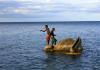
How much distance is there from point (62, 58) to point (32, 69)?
7.56 metres

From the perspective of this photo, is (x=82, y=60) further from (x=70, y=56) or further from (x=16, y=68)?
(x=16, y=68)

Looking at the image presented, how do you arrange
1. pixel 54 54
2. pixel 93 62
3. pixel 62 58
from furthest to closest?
pixel 54 54, pixel 62 58, pixel 93 62

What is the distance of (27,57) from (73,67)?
9319 mm

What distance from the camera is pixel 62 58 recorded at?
3969cm

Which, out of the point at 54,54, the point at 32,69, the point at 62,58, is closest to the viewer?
the point at 32,69

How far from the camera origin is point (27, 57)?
4116cm

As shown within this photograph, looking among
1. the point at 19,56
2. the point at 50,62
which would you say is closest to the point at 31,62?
the point at 50,62

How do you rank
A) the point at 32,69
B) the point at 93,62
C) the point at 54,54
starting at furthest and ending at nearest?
the point at 54,54 → the point at 93,62 → the point at 32,69

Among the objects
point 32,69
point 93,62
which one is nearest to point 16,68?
point 32,69

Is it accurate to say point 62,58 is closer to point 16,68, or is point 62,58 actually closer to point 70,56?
point 70,56

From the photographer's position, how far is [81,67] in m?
33.9

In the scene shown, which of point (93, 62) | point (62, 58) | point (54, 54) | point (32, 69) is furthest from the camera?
point (54, 54)

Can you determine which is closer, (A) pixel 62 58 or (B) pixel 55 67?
(B) pixel 55 67

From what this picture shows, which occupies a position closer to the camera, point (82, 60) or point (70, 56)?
point (82, 60)
